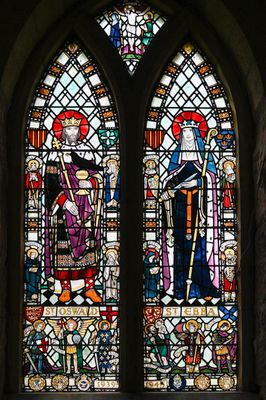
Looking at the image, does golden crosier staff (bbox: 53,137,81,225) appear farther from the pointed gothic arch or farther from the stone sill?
the stone sill

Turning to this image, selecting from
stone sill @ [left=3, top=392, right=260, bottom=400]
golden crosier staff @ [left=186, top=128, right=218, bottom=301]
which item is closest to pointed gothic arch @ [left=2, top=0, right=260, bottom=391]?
stone sill @ [left=3, top=392, right=260, bottom=400]

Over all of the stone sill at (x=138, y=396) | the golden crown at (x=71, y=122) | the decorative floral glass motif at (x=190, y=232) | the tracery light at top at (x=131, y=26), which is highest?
the tracery light at top at (x=131, y=26)

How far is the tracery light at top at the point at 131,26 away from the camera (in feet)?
27.9

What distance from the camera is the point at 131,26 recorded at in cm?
858

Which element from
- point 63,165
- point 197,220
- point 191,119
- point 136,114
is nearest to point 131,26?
point 136,114

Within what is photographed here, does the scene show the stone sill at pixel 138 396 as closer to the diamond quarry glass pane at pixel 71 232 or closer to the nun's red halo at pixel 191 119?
the diamond quarry glass pane at pixel 71 232

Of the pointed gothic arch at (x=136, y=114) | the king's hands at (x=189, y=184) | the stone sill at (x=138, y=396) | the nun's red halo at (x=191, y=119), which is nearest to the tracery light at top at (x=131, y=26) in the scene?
the pointed gothic arch at (x=136, y=114)

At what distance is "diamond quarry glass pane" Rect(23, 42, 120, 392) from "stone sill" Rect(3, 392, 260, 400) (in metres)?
0.11

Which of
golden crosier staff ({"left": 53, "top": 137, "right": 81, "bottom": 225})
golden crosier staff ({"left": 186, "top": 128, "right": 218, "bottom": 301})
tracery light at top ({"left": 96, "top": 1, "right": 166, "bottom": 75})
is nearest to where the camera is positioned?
golden crosier staff ({"left": 186, "top": 128, "right": 218, "bottom": 301})

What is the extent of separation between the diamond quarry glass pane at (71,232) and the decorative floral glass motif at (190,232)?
285mm

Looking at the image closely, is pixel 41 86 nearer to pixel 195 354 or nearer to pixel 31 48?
pixel 31 48

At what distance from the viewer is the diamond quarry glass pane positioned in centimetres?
791

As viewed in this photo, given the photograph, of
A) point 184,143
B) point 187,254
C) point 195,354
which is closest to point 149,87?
point 184,143

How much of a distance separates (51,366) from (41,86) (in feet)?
7.18
